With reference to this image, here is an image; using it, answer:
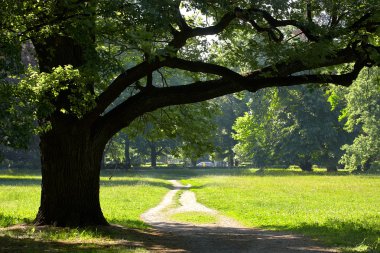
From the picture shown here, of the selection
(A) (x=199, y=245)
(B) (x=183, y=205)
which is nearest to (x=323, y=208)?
(B) (x=183, y=205)

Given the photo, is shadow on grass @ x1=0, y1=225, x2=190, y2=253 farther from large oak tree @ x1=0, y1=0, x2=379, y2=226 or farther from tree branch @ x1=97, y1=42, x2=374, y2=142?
tree branch @ x1=97, y1=42, x2=374, y2=142

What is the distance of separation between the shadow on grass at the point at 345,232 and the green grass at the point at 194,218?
9.33ft

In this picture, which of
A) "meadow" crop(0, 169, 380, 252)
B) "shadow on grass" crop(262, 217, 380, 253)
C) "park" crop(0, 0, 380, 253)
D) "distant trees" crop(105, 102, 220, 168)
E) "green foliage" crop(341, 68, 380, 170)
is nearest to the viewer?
"park" crop(0, 0, 380, 253)

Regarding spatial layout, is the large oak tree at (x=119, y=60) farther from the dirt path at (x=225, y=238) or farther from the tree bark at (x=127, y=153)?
the tree bark at (x=127, y=153)

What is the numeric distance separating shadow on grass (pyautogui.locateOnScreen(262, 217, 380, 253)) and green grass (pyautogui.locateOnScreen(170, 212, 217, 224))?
2844mm

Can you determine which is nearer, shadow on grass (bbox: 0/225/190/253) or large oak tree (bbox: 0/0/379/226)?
large oak tree (bbox: 0/0/379/226)

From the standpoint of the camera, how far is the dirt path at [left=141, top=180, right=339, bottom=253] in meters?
11.5

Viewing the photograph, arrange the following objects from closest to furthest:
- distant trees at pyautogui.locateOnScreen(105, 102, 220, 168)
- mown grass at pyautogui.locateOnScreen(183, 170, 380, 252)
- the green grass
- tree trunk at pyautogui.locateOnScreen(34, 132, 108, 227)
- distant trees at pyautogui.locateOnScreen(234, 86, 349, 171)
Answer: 1. mown grass at pyautogui.locateOnScreen(183, 170, 380, 252)
2. tree trunk at pyautogui.locateOnScreen(34, 132, 108, 227)
3. distant trees at pyautogui.locateOnScreen(105, 102, 220, 168)
4. the green grass
5. distant trees at pyautogui.locateOnScreen(234, 86, 349, 171)

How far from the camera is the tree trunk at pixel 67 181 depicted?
13.6m

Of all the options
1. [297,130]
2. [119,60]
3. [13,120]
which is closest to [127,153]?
[297,130]

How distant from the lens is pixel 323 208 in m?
22.2

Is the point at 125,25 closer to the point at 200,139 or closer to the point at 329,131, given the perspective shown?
the point at 200,139

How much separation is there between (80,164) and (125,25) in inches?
171

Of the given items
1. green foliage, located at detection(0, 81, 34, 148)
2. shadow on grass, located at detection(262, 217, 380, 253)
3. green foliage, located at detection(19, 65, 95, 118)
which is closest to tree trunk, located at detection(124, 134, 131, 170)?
shadow on grass, located at detection(262, 217, 380, 253)
